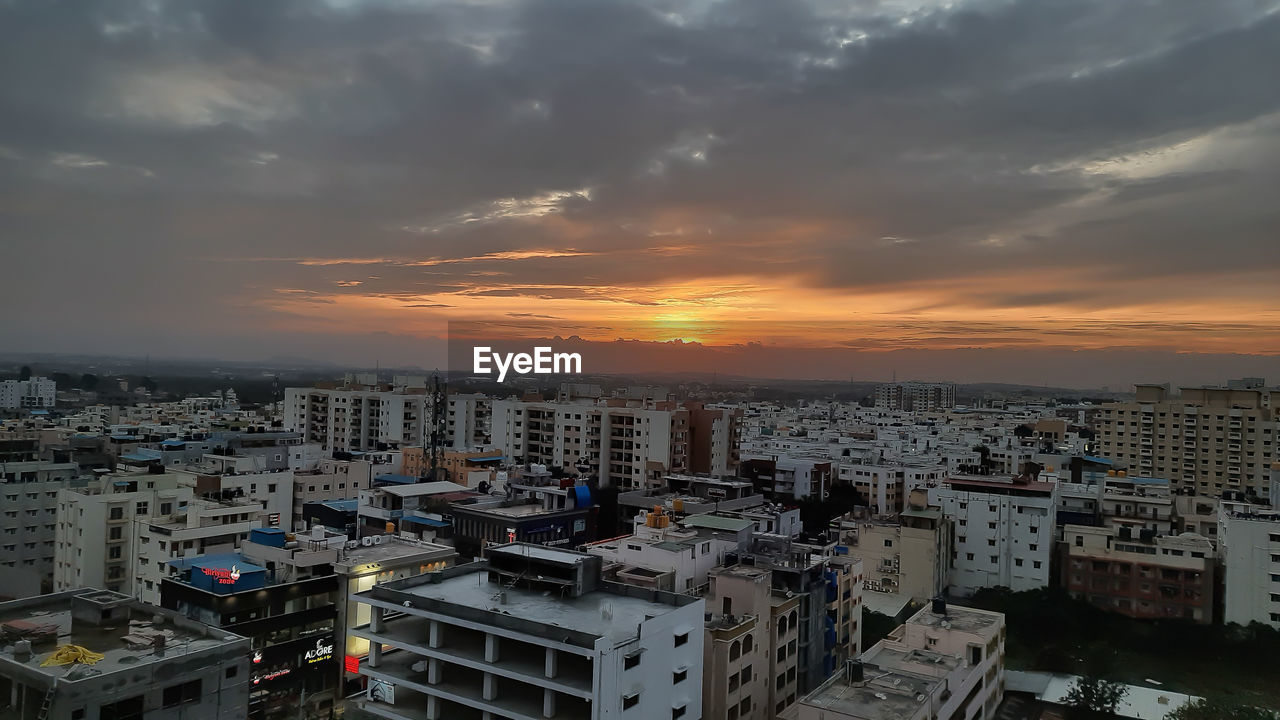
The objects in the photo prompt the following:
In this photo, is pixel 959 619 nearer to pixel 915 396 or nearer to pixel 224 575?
pixel 224 575

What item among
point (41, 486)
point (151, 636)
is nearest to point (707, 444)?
point (41, 486)

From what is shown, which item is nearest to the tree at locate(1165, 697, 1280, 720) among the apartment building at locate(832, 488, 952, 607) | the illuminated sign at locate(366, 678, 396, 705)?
the apartment building at locate(832, 488, 952, 607)

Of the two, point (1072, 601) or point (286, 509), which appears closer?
point (1072, 601)

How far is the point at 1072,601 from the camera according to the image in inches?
684

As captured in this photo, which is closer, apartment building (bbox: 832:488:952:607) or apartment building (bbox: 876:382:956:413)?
apartment building (bbox: 832:488:952:607)

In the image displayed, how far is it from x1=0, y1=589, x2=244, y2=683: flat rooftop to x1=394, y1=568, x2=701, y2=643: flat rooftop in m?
2.16

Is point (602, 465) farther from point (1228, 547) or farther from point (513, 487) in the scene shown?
point (1228, 547)

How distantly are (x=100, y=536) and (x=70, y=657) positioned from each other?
954 centimetres

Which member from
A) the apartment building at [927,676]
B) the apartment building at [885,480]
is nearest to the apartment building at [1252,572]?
the apartment building at [927,676]

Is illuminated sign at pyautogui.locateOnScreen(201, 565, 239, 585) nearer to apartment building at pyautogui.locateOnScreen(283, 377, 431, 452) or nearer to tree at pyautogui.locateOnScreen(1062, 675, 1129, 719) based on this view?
tree at pyautogui.locateOnScreen(1062, 675, 1129, 719)

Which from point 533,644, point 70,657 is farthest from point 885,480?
point 70,657

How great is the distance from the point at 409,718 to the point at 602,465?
58.5 ft

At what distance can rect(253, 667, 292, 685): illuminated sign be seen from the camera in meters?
11.6

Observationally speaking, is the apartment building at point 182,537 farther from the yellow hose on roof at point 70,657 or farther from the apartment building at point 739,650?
the apartment building at point 739,650
